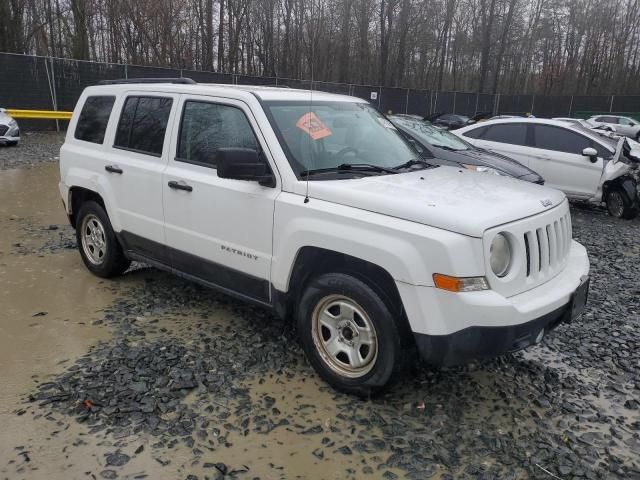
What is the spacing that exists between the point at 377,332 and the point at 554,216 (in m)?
1.45

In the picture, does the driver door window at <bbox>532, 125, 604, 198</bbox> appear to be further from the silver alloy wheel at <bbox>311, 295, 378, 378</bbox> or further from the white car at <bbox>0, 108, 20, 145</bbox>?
the white car at <bbox>0, 108, 20, 145</bbox>

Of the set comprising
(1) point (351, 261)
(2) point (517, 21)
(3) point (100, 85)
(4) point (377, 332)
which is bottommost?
(4) point (377, 332)

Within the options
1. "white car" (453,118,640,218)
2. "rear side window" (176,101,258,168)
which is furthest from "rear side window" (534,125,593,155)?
"rear side window" (176,101,258,168)

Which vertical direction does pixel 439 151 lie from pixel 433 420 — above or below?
above

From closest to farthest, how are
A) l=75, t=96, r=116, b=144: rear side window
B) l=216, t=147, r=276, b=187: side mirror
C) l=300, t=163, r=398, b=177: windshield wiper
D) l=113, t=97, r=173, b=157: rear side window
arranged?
l=216, t=147, r=276, b=187: side mirror
l=300, t=163, r=398, b=177: windshield wiper
l=113, t=97, r=173, b=157: rear side window
l=75, t=96, r=116, b=144: rear side window

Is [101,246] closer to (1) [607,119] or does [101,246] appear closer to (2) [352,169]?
(2) [352,169]

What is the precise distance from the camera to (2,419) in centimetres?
321

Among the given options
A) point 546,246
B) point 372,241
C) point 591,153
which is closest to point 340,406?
point 372,241

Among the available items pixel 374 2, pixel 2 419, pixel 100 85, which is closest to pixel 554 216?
pixel 2 419

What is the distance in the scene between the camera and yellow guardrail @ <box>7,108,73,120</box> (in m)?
18.2

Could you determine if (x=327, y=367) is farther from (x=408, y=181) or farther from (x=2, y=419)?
(x=2, y=419)

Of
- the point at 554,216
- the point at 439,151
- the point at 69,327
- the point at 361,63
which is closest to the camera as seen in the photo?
the point at 554,216

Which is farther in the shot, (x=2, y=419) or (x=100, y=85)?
(x=100, y=85)

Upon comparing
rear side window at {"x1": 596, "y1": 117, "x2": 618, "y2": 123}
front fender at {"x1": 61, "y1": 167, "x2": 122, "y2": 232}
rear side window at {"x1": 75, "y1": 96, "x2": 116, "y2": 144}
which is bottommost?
rear side window at {"x1": 596, "y1": 117, "x2": 618, "y2": 123}
